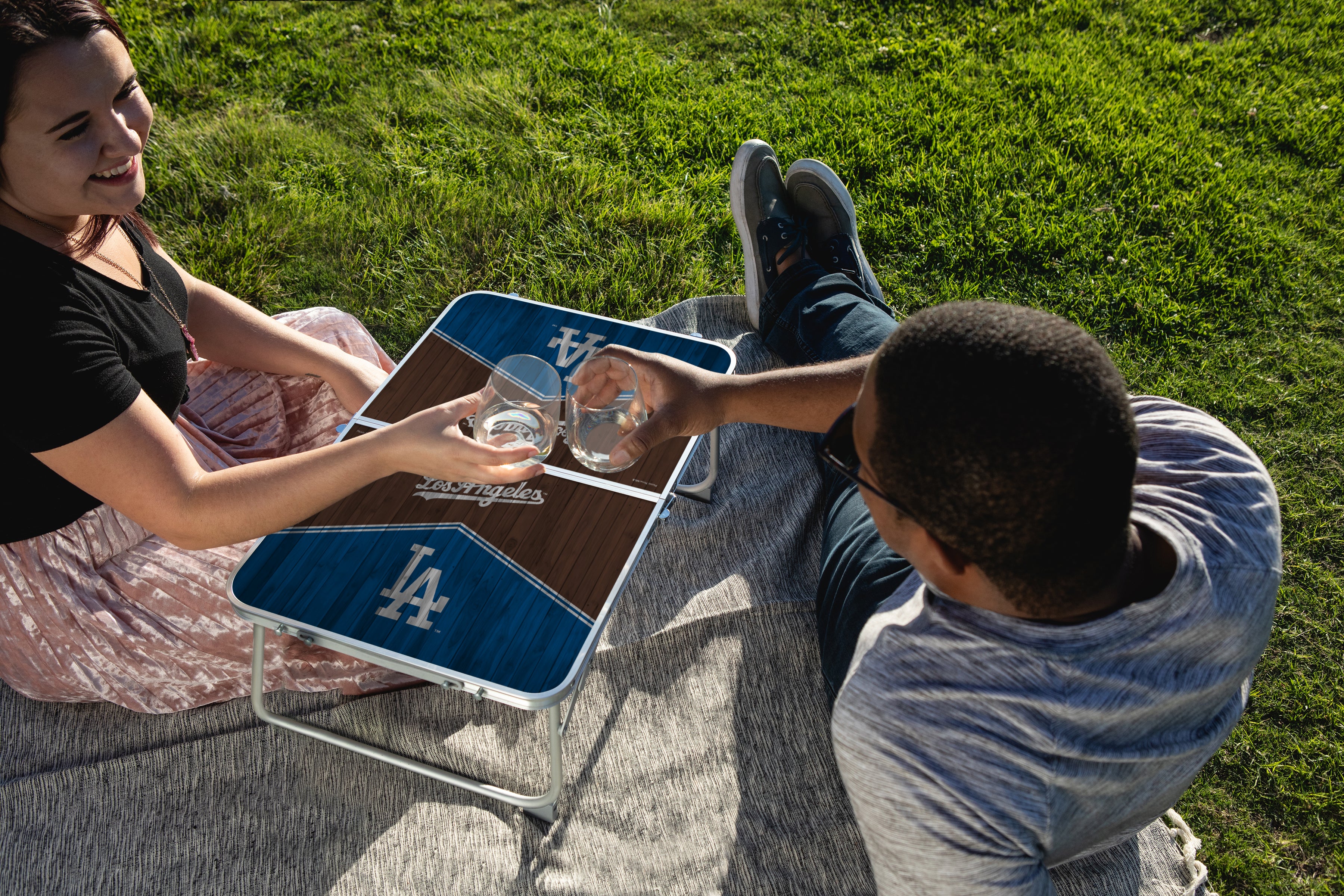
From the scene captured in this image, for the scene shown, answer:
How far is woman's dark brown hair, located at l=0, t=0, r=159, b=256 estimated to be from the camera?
2.12 metres

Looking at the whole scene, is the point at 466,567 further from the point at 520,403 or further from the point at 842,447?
the point at 842,447

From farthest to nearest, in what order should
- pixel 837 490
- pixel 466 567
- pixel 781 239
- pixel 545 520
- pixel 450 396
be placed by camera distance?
pixel 781 239, pixel 837 490, pixel 450 396, pixel 545 520, pixel 466 567

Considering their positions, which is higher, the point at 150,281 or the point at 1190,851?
the point at 150,281

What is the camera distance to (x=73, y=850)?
2.69 metres

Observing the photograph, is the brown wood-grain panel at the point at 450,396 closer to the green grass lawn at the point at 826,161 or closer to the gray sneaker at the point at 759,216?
the gray sneaker at the point at 759,216

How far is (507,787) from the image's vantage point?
111 inches

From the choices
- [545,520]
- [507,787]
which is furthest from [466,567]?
[507,787]

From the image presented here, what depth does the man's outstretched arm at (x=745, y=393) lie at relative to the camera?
281 centimetres

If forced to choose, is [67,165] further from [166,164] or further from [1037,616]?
[166,164]

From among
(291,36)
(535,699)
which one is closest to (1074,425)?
(535,699)

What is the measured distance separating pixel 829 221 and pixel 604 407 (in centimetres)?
196

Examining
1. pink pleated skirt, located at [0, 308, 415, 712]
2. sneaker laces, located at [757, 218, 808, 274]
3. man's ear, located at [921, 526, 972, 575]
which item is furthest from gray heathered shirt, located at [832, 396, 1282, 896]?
sneaker laces, located at [757, 218, 808, 274]

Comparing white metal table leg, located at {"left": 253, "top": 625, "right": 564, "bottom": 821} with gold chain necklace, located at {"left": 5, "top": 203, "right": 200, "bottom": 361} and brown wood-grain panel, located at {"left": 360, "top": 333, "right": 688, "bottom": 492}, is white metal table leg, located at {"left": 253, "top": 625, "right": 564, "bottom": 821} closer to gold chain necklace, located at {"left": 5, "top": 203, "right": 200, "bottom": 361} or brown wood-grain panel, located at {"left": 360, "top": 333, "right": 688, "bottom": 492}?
brown wood-grain panel, located at {"left": 360, "top": 333, "right": 688, "bottom": 492}

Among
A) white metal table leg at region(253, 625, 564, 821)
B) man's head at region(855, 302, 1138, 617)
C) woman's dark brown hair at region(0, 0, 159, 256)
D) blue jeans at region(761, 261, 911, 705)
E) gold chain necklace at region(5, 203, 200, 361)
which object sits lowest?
Answer: white metal table leg at region(253, 625, 564, 821)
